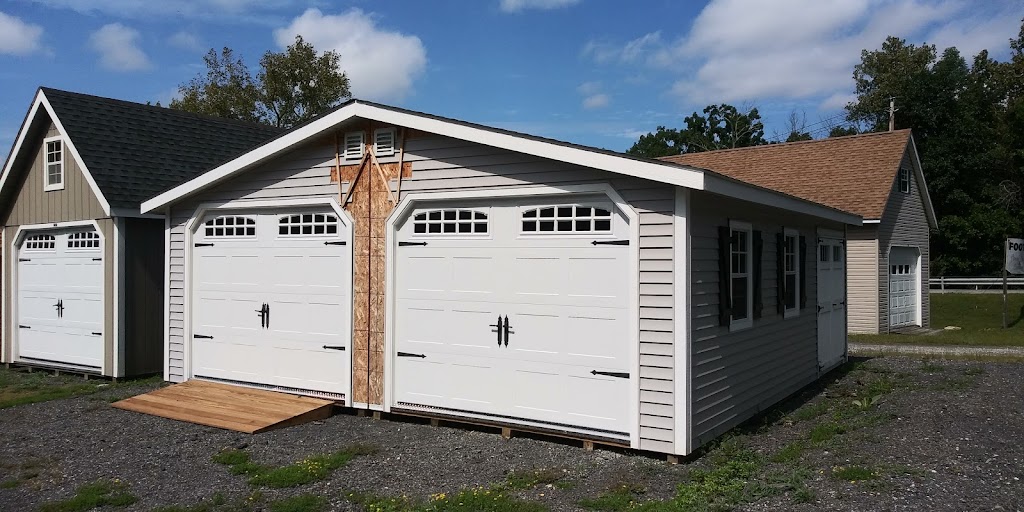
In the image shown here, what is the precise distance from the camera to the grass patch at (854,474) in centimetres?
586

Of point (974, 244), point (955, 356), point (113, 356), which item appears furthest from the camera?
point (974, 244)

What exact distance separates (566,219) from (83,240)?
8739 millimetres

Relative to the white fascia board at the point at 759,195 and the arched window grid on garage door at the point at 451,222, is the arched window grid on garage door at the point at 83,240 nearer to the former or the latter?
the arched window grid on garage door at the point at 451,222

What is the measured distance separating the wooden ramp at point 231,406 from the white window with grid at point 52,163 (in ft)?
17.1

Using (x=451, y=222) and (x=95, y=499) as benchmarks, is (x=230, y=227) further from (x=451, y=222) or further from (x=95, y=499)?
(x=95, y=499)

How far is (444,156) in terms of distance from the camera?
26.8 ft

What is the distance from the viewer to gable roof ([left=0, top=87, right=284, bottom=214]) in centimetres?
1171

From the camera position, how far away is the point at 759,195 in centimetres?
754

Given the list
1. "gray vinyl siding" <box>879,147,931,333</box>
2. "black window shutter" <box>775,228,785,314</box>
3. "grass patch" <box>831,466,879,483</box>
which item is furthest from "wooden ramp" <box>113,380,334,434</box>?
"gray vinyl siding" <box>879,147,931,333</box>

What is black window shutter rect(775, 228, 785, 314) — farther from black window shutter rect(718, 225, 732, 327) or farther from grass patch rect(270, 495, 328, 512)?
grass patch rect(270, 495, 328, 512)

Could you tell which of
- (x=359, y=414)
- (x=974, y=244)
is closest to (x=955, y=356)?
(x=359, y=414)

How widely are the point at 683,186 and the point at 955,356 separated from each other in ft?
33.0

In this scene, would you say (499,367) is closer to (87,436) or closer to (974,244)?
(87,436)

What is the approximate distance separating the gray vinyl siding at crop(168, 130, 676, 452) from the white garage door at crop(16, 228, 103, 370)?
7.45ft
